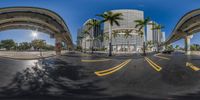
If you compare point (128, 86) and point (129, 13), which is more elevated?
point (129, 13)

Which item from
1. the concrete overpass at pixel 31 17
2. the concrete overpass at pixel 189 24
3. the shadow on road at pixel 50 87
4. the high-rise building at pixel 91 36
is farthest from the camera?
the concrete overpass at pixel 189 24

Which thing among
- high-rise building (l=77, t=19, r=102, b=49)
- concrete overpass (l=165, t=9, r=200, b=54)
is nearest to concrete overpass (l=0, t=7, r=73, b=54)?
high-rise building (l=77, t=19, r=102, b=49)

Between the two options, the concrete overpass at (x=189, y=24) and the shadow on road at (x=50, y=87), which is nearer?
the shadow on road at (x=50, y=87)

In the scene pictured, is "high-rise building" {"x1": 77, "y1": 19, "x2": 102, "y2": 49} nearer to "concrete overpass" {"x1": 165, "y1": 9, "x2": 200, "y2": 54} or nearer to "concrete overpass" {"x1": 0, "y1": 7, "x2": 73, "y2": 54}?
"concrete overpass" {"x1": 0, "y1": 7, "x2": 73, "y2": 54}

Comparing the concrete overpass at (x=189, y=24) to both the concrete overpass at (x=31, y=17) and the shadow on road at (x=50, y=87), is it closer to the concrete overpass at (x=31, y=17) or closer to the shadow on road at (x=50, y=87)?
the concrete overpass at (x=31, y=17)

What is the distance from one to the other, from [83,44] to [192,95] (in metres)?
9.49

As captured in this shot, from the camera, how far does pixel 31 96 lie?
5.08 meters

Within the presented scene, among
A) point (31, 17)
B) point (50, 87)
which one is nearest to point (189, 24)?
point (31, 17)

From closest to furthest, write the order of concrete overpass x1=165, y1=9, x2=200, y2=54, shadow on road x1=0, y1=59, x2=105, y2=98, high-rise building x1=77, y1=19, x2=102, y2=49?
shadow on road x1=0, y1=59, x2=105, y2=98, high-rise building x1=77, y1=19, x2=102, y2=49, concrete overpass x1=165, y1=9, x2=200, y2=54

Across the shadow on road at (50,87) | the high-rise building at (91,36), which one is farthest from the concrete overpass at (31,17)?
the shadow on road at (50,87)

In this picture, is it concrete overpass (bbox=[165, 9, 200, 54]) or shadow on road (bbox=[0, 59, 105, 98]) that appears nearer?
shadow on road (bbox=[0, 59, 105, 98])

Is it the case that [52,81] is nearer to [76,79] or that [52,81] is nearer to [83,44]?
[76,79]

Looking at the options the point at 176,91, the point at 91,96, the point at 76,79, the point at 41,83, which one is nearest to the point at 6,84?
the point at 41,83

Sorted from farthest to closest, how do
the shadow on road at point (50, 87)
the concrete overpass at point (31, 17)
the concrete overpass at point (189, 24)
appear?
→ the concrete overpass at point (189, 24), the concrete overpass at point (31, 17), the shadow on road at point (50, 87)
